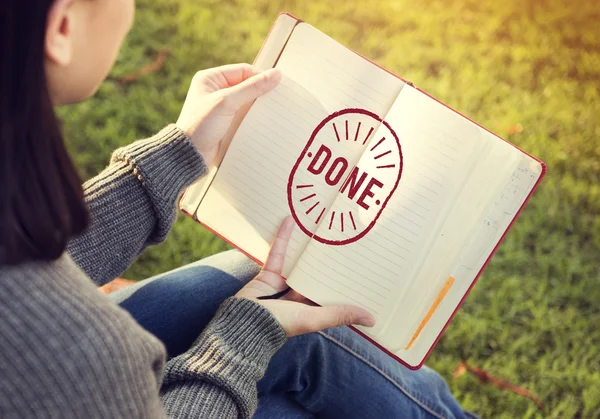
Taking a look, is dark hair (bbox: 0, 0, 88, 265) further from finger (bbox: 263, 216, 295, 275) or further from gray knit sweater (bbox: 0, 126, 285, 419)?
finger (bbox: 263, 216, 295, 275)

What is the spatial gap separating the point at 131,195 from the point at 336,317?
36cm

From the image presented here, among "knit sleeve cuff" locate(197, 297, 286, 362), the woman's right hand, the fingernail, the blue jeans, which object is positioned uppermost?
→ the fingernail

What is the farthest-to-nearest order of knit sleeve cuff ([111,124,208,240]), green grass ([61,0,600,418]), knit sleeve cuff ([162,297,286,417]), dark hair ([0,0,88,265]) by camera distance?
green grass ([61,0,600,418]) < knit sleeve cuff ([111,124,208,240]) < knit sleeve cuff ([162,297,286,417]) < dark hair ([0,0,88,265])

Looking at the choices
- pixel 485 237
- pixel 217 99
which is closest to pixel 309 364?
pixel 485 237

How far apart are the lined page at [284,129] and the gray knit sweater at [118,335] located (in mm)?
75

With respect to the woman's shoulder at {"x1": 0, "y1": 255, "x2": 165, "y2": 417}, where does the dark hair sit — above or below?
above

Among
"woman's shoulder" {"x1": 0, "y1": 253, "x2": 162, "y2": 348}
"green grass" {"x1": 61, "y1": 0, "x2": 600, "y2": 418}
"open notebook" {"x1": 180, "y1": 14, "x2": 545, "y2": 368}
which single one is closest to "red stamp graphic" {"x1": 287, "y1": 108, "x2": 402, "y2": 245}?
"open notebook" {"x1": 180, "y1": 14, "x2": 545, "y2": 368}

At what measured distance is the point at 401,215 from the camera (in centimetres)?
93

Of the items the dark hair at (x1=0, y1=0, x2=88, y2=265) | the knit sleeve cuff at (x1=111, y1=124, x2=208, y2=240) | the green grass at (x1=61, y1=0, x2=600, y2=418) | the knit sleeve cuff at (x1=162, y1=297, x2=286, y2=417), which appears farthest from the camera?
the green grass at (x1=61, y1=0, x2=600, y2=418)

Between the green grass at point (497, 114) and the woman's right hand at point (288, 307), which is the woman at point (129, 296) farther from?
the green grass at point (497, 114)

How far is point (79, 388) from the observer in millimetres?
606

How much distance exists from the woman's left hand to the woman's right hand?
0.18 meters

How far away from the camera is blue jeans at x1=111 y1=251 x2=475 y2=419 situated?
97cm

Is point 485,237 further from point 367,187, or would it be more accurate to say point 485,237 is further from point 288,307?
point 288,307
